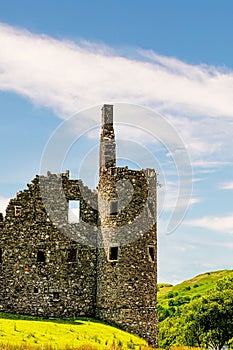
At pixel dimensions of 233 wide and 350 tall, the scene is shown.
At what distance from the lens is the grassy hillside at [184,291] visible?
4322 inches

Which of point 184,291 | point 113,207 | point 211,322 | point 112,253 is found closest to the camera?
point 112,253

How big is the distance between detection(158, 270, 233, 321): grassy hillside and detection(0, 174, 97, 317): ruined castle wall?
225 ft

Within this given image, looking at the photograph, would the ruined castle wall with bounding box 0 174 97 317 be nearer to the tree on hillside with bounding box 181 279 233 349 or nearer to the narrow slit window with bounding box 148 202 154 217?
the narrow slit window with bounding box 148 202 154 217

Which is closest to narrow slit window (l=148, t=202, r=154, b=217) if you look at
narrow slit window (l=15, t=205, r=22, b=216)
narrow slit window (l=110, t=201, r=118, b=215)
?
narrow slit window (l=110, t=201, r=118, b=215)

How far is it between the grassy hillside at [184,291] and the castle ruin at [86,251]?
225ft

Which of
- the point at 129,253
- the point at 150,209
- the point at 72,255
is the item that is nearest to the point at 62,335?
the point at 129,253

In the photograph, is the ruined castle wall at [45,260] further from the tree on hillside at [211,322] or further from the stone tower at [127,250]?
the tree on hillside at [211,322]

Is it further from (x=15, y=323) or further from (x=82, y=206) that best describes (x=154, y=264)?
(x=15, y=323)

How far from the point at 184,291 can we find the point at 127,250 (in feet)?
357

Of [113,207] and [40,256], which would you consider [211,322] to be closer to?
[113,207]

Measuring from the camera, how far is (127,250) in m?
33.5

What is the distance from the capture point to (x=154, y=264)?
34562 millimetres

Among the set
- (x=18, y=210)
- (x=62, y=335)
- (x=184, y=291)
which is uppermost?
(x=184, y=291)

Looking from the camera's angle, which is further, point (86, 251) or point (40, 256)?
point (86, 251)
